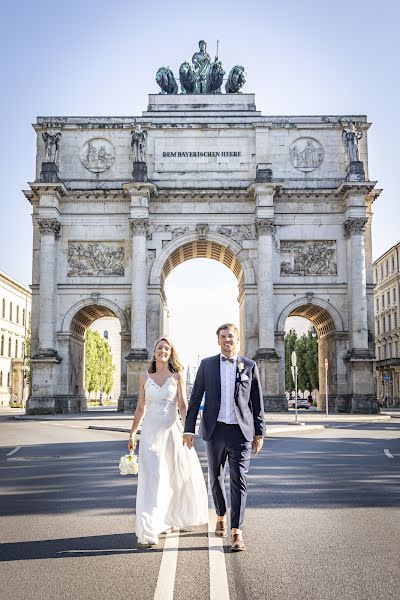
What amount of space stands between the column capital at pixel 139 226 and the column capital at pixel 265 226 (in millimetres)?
5791

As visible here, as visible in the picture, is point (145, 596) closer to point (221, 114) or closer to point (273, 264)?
point (273, 264)

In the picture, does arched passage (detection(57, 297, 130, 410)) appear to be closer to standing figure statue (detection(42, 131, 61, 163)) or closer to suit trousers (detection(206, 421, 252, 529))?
standing figure statue (detection(42, 131, 61, 163))

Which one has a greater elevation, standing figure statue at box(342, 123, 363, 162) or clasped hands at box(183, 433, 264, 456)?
standing figure statue at box(342, 123, 363, 162)

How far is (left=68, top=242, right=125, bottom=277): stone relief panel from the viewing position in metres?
40.1

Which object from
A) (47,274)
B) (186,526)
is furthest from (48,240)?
(186,526)

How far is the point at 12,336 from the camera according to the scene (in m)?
80.3

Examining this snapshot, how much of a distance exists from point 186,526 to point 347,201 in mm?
34001

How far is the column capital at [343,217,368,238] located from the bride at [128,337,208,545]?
3284 centimetres

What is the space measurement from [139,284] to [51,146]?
876 cm

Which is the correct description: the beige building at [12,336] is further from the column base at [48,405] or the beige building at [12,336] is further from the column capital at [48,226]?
the column capital at [48,226]

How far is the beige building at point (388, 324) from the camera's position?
222 feet

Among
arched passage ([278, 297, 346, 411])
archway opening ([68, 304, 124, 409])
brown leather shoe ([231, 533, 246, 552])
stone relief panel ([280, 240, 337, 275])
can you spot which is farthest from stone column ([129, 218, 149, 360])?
brown leather shoe ([231, 533, 246, 552])

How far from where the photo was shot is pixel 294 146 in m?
40.6

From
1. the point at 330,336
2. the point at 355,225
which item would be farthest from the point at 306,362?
the point at 355,225
